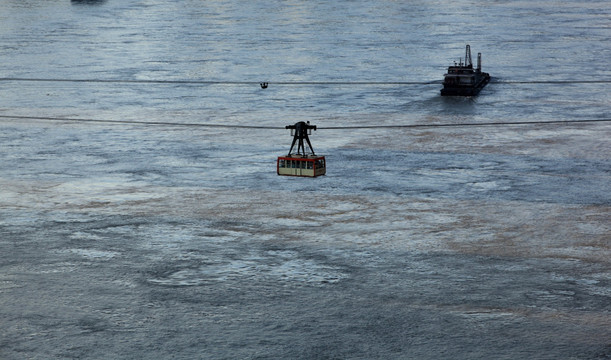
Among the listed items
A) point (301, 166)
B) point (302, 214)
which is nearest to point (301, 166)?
point (301, 166)

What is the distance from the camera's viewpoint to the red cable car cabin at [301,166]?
21.9 m

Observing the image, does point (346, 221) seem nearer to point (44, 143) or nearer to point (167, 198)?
point (167, 198)

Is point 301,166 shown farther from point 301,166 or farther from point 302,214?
point 302,214

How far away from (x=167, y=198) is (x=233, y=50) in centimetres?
2815

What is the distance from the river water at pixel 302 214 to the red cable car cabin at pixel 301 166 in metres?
0.43

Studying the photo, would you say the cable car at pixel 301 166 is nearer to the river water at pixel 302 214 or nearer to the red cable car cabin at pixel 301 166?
the red cable car cabin at pixel 301 166

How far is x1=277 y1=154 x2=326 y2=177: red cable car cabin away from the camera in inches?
862

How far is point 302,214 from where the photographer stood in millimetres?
19828

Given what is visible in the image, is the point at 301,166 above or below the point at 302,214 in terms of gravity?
above

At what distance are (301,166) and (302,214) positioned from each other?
2473 mm

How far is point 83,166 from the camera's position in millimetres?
24516

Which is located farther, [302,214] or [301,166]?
[301,166]

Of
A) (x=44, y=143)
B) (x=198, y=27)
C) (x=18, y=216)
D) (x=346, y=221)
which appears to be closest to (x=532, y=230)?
(x=346, y=221)

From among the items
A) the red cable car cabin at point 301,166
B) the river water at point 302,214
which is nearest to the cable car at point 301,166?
the red cable car cabin at point 301,166
